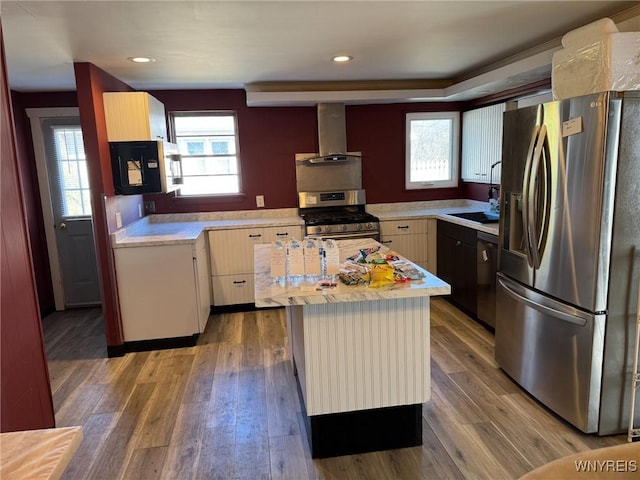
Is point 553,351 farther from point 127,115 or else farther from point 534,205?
point 127,115

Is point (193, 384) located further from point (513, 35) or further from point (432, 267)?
point (513, 35)

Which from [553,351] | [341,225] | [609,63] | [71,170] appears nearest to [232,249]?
[341,225]

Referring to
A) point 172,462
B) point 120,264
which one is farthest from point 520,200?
point 120,264

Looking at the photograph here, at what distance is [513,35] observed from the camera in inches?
114

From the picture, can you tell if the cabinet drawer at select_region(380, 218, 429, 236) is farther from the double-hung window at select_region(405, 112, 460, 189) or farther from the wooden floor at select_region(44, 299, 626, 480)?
the wooden floor at select_region(44, 299, 626, 480)

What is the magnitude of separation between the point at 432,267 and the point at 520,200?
2119mm

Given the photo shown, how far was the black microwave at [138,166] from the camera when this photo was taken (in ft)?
11.6

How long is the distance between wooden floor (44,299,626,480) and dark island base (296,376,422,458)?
47 mm

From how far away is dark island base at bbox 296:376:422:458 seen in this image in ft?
7.37

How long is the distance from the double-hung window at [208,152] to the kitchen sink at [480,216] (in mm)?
2449

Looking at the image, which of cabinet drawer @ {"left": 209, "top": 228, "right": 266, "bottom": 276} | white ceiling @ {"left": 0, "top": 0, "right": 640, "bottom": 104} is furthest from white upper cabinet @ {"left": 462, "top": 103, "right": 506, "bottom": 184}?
cabinet drawer @ {"left": 209, "top": 228, "right": 266, "bottom": 276}

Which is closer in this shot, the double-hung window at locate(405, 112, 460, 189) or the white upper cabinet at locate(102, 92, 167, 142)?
the white upper cabinet at locate(102, 92, 167, 142)

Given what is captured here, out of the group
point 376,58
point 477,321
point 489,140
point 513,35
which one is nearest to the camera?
point 513,35

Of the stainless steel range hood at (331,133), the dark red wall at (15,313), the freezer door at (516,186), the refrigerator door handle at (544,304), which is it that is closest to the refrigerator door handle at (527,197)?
the freezer door at (516,186)
